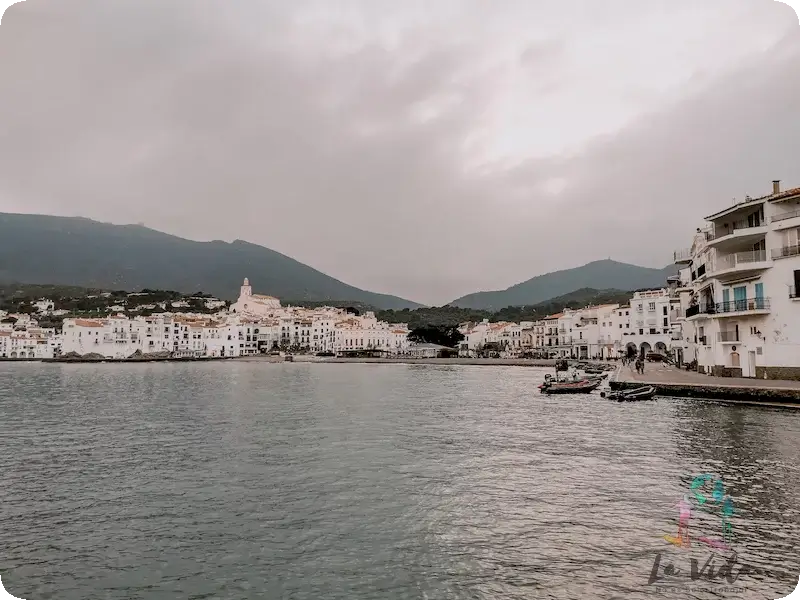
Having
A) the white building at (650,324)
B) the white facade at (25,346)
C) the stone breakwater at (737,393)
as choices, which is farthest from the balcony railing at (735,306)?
the white facade at (25,346)

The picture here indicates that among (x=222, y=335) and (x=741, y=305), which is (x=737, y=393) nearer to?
(x=741, y=305)

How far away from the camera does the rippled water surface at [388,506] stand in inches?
420

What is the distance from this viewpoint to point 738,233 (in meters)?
36.5

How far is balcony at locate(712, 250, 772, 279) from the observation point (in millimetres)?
35562

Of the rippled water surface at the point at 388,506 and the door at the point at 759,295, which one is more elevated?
the door at the point at 759,295

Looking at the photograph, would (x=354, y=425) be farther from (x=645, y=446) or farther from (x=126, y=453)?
(x=645, y=446)

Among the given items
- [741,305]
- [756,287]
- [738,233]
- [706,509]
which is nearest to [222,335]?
[741,305]

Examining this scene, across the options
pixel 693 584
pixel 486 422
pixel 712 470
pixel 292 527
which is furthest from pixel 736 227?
pixel 292 527

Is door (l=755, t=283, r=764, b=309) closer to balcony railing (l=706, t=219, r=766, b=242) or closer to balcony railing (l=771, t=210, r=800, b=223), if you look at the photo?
balcony railing (l=706, t=219, r=766, b=242)

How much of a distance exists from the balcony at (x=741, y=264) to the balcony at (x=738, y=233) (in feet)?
2.89

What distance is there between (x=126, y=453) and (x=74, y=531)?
10.1 metres

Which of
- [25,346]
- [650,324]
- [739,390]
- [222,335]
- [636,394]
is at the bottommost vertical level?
[636,394]

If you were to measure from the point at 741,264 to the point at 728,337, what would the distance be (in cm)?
575

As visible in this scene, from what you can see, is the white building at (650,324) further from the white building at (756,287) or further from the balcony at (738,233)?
the balcony at (738,233)
